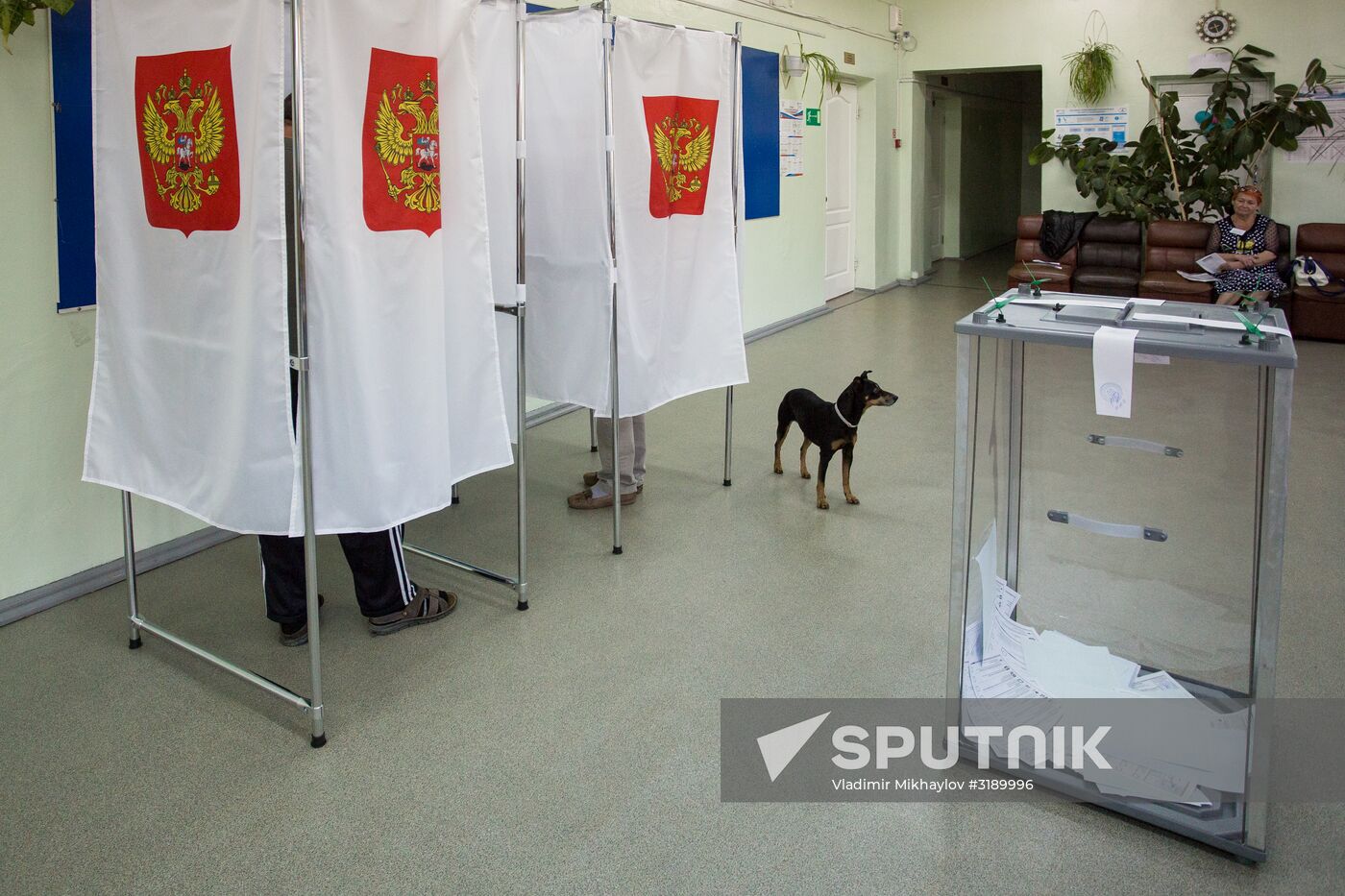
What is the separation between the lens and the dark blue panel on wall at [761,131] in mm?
7379

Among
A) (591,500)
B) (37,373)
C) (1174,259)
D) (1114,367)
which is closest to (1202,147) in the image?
(1174,259)

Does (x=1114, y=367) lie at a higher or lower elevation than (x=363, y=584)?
higher

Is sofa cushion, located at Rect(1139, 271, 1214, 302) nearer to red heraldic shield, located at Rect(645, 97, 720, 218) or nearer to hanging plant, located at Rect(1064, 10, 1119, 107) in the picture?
hanging plant, located at Rect(1064, 10, 1119, 107)

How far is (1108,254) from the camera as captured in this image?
8711 millimetres

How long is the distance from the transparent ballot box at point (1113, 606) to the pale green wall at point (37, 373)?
9.05ft

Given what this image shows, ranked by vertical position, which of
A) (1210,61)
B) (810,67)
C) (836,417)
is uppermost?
(1210,61)

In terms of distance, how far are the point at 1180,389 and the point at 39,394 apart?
5.54 meters

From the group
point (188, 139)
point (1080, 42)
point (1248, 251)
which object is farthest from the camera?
point (1080, 42)

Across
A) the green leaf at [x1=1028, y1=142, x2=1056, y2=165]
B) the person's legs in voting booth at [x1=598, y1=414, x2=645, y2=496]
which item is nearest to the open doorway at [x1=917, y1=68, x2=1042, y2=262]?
the green leaf at [x1=1028, y1=142, x2=1056, y2=165]

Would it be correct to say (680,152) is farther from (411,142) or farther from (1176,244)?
(1176,244)

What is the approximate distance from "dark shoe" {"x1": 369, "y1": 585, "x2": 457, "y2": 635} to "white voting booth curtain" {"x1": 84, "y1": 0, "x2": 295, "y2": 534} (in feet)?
2.35

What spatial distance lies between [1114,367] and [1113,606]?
1.12 m

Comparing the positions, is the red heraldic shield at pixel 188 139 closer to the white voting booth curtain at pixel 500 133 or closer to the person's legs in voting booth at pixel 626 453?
the white voting booth curtain at pixel 500 133

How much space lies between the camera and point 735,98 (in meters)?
4.05
